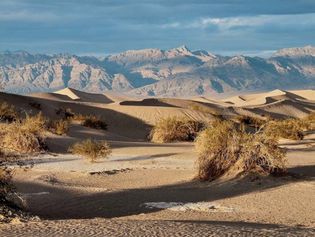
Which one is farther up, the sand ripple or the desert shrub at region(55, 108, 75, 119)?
the sand ripple

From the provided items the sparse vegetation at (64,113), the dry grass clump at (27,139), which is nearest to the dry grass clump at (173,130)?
the dry grass clump at (27,139)

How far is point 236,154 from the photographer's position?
25062mm

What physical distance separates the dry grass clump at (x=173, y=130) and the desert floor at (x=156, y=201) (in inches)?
670

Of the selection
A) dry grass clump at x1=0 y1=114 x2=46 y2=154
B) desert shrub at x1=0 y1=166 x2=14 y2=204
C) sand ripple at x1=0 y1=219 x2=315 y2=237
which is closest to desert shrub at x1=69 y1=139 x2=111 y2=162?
dry grass clump at x1=0 y1=114 x2=46 y2=154

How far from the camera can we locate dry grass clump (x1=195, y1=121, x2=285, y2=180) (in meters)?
24.6

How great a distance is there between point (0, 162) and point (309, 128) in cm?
5240

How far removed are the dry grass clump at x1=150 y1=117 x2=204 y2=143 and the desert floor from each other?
17.0 meters

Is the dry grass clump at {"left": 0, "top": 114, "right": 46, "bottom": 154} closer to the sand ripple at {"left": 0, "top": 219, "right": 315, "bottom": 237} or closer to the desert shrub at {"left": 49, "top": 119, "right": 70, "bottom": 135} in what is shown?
the desert shrub at {"left": 49, "top": 119, "right": 70, "bottom": 135}

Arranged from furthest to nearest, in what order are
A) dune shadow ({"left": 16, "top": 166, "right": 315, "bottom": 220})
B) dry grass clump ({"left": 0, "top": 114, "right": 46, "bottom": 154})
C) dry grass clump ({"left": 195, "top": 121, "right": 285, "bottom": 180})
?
dry grass clump ({"left": 0, "top": 114, "right": 46, "bottom": 154})
dry grass clump ({"left": 195, "top": 121, "right": 285, "bottom": 180})
dune shadow ({"left": 16, "top": 166, "right": 315, "bottom": 220})

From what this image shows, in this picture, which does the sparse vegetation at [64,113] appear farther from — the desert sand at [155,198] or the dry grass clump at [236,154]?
the dry grass clump at [236,154]

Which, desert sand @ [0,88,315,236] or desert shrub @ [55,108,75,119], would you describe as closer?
desert sand @ [0,88,315,236]

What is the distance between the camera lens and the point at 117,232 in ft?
42.3

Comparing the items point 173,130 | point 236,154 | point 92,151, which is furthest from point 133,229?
point 173,130

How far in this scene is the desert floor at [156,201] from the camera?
13.5 m
